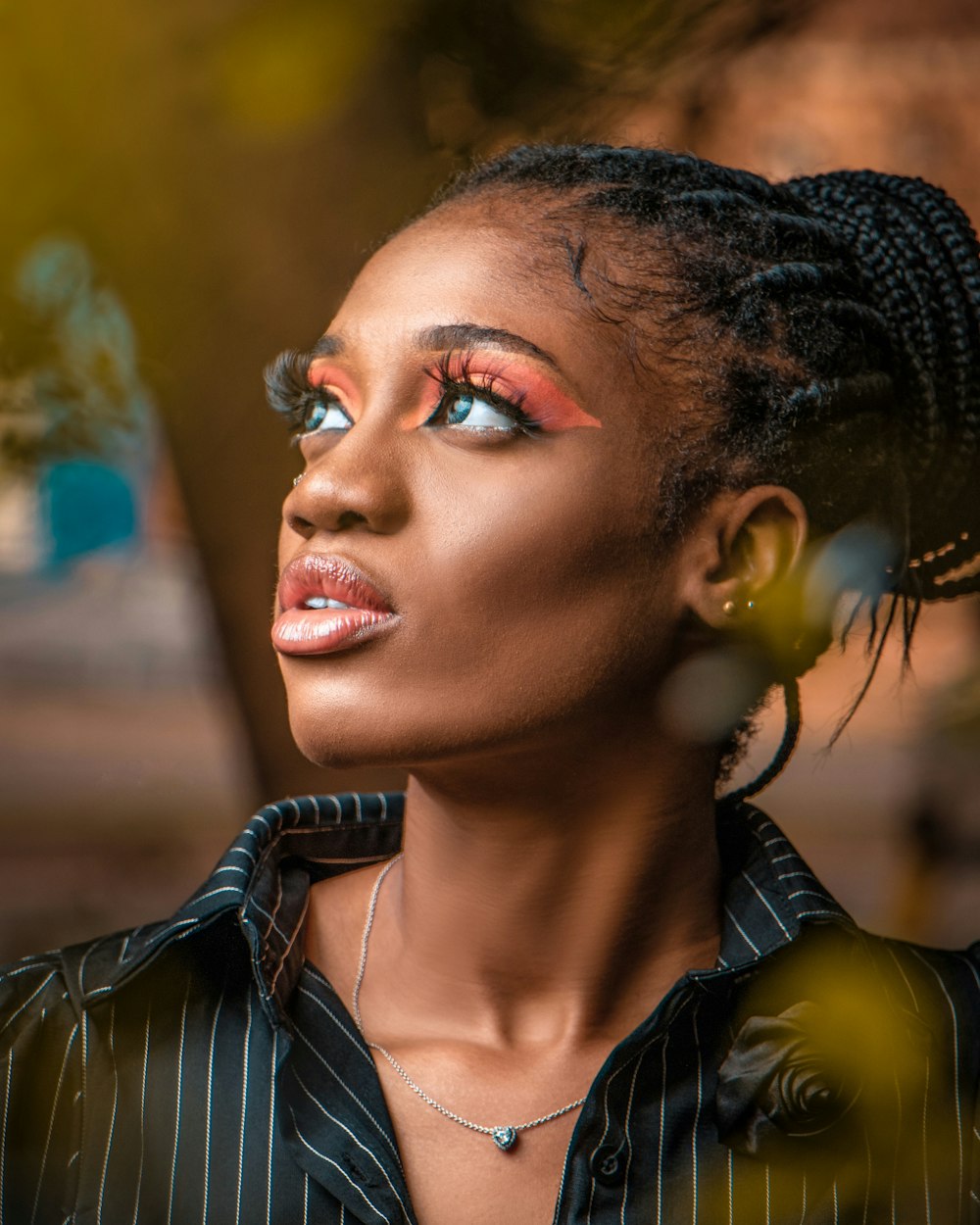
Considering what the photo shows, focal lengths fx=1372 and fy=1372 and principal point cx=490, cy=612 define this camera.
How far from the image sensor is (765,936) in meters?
1.81

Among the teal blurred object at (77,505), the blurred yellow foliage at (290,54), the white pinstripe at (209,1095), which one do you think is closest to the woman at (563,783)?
the white pinstripe at (209,1095)

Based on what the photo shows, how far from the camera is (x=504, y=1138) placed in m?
1.66

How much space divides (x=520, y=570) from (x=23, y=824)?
238 inches

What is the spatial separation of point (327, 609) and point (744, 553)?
0.57m

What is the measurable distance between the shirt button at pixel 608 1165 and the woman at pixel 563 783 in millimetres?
11

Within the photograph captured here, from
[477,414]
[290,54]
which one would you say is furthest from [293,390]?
[290,54]

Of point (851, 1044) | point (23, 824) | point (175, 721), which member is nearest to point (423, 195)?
point (851, 1044)

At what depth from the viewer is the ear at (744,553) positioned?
1771 millimetres

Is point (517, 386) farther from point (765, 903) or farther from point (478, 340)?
point (765, 903)

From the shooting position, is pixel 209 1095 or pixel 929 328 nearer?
pixel 209 1095

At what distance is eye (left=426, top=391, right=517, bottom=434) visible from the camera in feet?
5.48

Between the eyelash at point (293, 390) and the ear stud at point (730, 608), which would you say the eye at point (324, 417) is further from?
the ear stud at point (730, 608)

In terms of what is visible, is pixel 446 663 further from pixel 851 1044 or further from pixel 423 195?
pixel 423 195

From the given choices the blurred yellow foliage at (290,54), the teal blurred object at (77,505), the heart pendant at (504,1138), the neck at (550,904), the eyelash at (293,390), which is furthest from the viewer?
the teal blurred object at (77,505)
